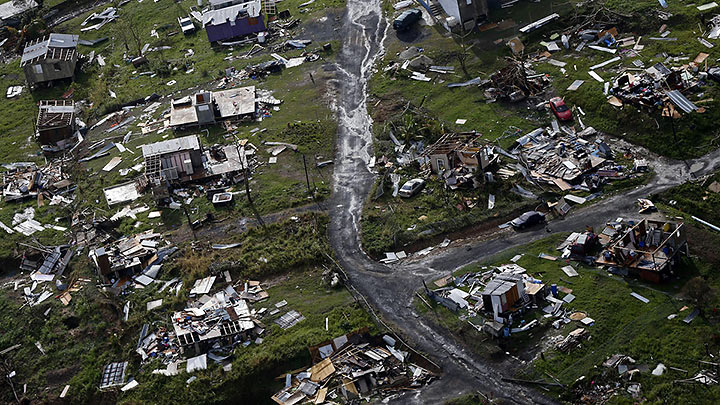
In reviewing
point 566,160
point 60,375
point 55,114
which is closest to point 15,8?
point 55,114

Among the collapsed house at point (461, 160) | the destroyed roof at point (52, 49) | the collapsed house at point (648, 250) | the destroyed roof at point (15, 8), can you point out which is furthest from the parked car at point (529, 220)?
the destroyed roof at point (15, 8)

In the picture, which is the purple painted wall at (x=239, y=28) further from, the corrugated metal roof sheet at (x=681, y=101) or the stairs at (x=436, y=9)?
the corrugated metal roof sheet at (x=681, y=101)

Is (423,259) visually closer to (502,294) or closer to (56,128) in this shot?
(502,294)

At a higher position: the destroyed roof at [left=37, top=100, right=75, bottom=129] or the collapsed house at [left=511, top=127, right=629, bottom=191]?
the destroyed roof at [left=37, top=100, right=75, bottom=129]

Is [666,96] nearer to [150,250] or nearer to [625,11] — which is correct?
[625,11]

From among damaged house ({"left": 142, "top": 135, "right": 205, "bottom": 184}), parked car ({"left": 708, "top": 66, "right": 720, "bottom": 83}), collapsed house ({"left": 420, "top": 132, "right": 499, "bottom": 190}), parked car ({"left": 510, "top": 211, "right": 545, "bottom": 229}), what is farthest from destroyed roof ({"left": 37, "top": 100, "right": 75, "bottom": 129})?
parked car ({"left": 708, "top": 66, "right": 720, "bottom": 83})

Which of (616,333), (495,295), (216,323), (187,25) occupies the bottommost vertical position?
(616,333)

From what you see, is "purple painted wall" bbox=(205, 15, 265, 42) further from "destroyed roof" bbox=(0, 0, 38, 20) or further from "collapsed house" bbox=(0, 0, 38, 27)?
"destroyed roof" bbox=(0, 0, 38, 20)
